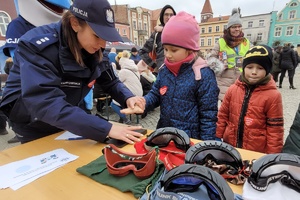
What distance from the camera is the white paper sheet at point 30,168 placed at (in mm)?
753

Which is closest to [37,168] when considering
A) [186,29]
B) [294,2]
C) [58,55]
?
[58,55]

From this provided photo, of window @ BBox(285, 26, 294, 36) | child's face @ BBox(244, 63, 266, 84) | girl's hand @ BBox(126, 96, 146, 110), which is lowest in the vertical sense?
girl's hand @ BBox(126, 96, 146, 110)

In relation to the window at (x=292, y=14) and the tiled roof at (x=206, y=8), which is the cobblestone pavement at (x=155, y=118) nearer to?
the window at (x=292, y=14)

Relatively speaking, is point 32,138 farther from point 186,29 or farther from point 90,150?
point 186,29

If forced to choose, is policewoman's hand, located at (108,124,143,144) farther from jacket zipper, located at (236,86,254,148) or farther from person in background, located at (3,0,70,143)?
person in background, located at (3,0,70,143)

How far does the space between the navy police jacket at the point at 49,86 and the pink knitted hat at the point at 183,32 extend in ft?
1.71

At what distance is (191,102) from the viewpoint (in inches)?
53.8

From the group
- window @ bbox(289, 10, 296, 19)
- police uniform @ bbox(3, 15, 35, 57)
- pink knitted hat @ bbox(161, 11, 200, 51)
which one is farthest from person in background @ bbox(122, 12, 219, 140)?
window @ bbox(289, 10, 296, 19)

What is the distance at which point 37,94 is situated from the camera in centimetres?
91

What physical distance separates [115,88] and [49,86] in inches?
20.5

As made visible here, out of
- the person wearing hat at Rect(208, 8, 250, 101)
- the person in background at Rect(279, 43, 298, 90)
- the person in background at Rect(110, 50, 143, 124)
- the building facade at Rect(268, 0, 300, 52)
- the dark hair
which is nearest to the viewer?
the dark hair

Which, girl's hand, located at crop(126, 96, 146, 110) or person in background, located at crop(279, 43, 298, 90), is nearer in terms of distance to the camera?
girl's hand, located at crop(126, 96, 146, 110)

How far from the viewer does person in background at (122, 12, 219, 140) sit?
52.1 inches

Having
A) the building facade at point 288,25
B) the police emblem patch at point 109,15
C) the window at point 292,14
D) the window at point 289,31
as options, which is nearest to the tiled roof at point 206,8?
the building facade at point 288,25
